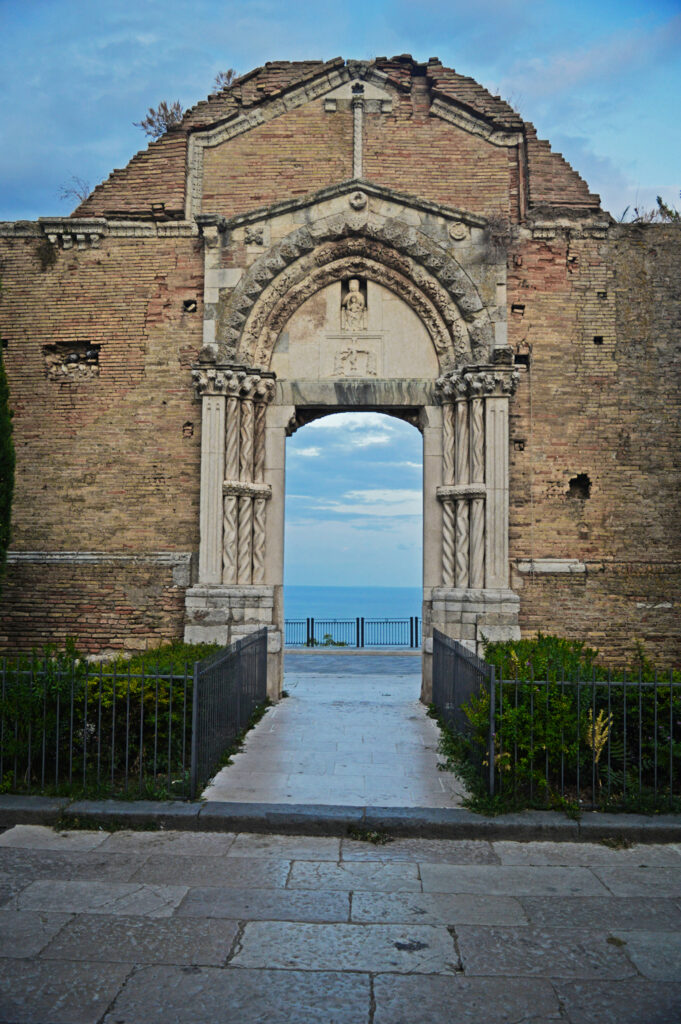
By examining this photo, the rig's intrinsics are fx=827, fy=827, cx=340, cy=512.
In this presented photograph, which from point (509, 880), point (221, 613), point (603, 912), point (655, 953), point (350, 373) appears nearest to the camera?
point (655, 953)

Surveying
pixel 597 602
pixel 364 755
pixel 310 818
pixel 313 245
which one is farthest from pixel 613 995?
pixel 313 245

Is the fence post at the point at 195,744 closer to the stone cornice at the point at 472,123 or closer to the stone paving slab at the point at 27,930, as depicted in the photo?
the stone paving slab at the point at 27,930

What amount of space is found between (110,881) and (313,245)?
30.9 feet

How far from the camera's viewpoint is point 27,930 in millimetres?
4309

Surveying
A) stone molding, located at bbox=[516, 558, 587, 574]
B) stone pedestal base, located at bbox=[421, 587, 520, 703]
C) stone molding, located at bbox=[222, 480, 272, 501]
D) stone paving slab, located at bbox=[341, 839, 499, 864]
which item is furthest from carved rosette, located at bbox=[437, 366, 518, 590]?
stone paving slab, located at bbox=[341, 839, 499, 864]

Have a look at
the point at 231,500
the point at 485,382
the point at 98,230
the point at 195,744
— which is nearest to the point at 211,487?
the point at 231,500

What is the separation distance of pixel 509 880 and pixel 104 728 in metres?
3.62

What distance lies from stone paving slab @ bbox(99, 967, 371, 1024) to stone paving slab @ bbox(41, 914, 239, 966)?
0.45 feet

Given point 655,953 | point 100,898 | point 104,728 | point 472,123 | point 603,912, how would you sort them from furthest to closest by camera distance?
point 472,123 < point 104,728 < point 100,898 < point 603,912 < point 655,953

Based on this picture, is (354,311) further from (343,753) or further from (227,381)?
(343,753)

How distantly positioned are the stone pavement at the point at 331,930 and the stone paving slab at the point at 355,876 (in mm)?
17

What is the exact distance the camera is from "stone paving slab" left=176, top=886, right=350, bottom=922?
14.8ft

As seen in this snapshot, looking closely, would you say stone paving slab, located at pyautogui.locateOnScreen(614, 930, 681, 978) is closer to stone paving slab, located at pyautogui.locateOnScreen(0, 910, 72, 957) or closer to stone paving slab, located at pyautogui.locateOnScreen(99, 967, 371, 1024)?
stone paving slab, located at pyautogui.locateOnScreen(99, 967, 371, 1024)

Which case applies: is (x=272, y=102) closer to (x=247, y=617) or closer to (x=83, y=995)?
(x=247, y=617)
